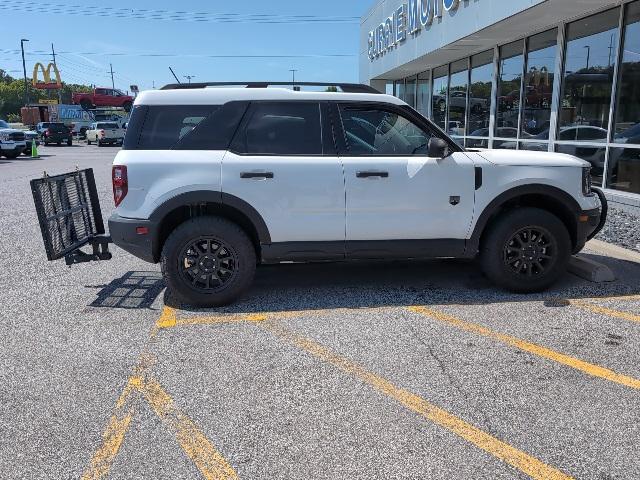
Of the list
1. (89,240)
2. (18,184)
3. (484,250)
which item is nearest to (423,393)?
(484,250)

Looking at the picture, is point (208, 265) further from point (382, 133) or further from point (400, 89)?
point (400, 89)

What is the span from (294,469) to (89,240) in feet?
12.0

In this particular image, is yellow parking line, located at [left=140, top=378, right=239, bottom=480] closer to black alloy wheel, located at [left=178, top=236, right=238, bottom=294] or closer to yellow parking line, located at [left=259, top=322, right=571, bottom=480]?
yellow parking line, located at [left=259, top=322, right=571, bottom=480]

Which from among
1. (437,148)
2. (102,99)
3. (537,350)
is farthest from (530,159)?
(102,99)

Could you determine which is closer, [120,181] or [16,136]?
[120,181]

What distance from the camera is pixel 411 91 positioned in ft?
73.4

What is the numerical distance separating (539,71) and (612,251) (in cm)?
614

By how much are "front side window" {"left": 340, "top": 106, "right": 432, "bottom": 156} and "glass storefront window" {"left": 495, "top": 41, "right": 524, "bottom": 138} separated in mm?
8557

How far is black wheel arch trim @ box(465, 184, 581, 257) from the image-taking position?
195 inches

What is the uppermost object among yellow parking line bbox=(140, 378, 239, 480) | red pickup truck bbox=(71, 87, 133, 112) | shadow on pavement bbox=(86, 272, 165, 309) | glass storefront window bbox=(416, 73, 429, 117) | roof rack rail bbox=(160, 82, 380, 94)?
red pickup truck bbox=(71, 87, 133, 112)

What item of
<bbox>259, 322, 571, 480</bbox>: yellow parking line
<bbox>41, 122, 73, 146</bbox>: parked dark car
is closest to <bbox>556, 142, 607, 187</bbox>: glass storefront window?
<bbox>259, 322, 571, 480</bbox>: yellow parking line

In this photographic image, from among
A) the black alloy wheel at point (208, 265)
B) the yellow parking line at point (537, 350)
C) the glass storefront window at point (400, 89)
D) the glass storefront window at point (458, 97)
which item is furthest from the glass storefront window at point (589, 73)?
the glass storefront window at point (400, 89)

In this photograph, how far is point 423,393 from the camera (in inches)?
130

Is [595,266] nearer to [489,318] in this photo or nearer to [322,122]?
[489,318]
